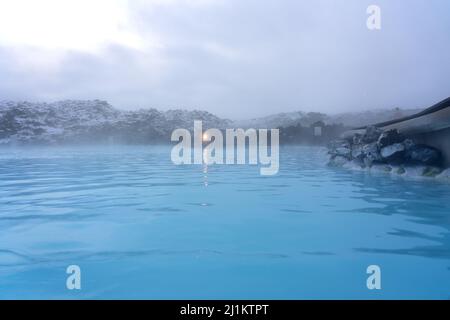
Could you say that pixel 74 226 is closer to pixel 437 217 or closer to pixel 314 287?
pixel 314 287

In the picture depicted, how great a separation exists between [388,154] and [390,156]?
100 mm

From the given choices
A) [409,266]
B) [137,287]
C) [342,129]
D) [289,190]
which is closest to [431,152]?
[289,190]

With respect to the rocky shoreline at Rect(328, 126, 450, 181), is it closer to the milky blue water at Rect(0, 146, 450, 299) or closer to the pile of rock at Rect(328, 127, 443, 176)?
the pile of rock at Rect(328, 127, 443, 176)

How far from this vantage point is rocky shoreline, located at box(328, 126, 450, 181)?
868cm

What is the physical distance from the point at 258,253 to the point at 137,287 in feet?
4.35

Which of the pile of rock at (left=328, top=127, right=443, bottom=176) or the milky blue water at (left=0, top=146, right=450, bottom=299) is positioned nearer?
the milky blue water at (left=0, top=146, right=450, bottom=299)

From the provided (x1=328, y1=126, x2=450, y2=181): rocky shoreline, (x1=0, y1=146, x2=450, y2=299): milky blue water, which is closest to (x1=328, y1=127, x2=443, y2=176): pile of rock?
(x1=328, y1=126, x2=450, y2=181): rocky shoreline

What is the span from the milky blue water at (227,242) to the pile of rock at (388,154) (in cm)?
154

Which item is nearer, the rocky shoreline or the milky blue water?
the milky blue water

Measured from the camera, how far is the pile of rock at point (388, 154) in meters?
8.72

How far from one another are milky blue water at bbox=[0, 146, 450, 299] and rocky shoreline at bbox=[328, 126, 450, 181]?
59.2 inches

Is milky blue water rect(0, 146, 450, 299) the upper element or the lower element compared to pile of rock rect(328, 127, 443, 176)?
lower
